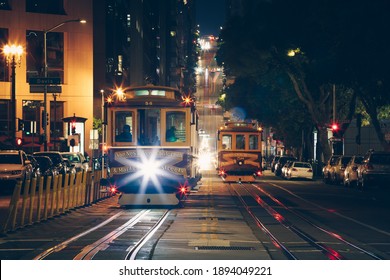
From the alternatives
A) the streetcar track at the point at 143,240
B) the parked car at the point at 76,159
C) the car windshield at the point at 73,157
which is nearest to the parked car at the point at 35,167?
the parked car at the point at 76,159

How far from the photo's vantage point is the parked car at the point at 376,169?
42.3 metres

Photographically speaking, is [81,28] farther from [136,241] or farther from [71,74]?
[136,241]

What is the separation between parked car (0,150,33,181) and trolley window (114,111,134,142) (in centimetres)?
1179

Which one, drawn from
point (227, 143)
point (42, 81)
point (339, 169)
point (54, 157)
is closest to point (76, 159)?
point (54, 157)

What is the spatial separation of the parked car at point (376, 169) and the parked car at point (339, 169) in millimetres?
8486

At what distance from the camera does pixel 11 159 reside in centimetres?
3866

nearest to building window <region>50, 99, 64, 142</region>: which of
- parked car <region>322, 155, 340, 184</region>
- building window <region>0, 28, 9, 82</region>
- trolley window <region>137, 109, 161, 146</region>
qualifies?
building window <region>0, 28, 9, 82</region>

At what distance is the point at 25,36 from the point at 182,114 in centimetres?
6258

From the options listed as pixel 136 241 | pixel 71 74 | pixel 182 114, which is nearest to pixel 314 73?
pixel 182 114

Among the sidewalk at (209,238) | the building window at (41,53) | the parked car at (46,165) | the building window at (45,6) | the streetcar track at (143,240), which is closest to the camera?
the streetcar track at (143,240)

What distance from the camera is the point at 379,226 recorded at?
22172mm

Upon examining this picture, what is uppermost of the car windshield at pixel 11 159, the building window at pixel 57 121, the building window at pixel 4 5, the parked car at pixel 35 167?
the building window at pixel 4 5

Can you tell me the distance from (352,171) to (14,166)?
19.4 m

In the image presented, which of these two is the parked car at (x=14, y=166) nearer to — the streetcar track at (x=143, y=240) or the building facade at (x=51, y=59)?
the streetcar track at (x=143, y=240)
